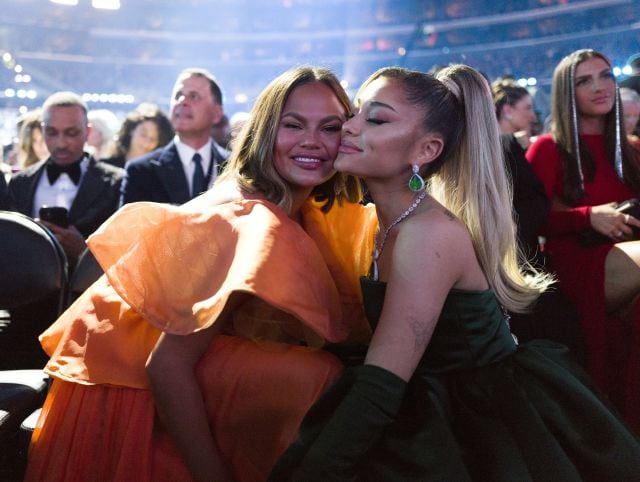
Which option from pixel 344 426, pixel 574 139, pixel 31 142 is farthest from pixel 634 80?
pixel 31 142

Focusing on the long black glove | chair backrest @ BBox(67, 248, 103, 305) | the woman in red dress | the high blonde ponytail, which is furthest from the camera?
the woman in red dress

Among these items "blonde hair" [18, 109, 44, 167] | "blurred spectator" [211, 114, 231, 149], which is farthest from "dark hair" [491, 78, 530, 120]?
"blonde hair" [18, 109, 44, 167]

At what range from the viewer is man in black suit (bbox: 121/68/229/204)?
4074mm

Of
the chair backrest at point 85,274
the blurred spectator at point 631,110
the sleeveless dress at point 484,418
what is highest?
the blurred spectator at point 631,110

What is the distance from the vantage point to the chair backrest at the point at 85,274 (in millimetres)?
2387

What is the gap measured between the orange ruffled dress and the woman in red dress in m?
1.48

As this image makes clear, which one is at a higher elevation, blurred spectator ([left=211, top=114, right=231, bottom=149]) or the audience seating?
blurred spectator ([left=211, top=114, right=231, bottom=149])

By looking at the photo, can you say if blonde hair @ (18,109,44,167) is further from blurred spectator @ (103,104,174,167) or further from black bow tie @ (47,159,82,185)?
black bow tie @ (47,159,82,185)

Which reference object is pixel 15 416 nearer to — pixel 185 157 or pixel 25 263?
pixel 25 263

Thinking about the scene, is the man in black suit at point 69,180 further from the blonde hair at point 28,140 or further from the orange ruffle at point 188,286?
the orange ruffle at point 188,286

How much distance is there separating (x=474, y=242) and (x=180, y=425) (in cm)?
80

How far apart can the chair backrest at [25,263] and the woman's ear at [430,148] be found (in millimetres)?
1125

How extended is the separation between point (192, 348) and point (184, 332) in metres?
0.12

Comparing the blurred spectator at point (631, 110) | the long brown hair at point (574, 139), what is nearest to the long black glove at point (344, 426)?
the long brown hair at point (574, 139)
